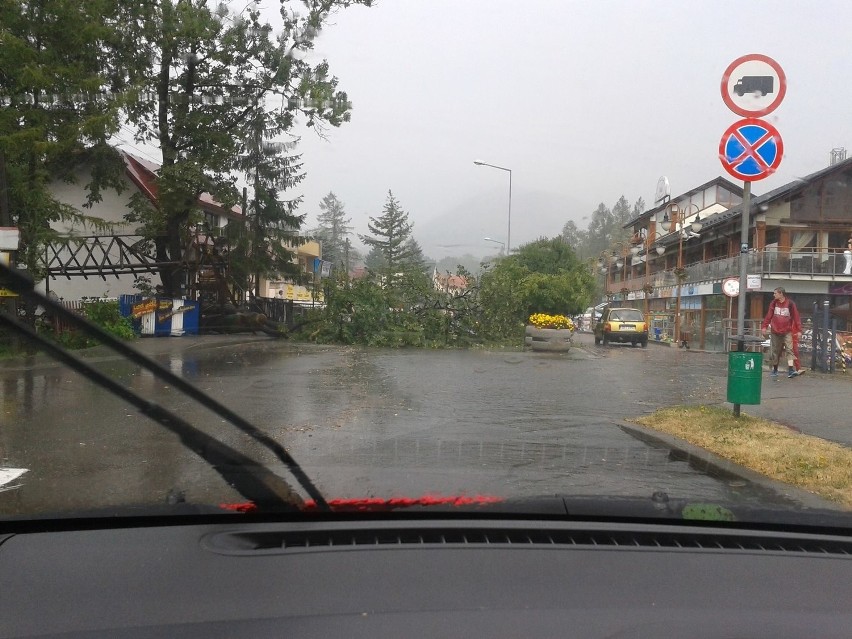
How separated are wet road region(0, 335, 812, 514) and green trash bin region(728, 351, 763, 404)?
131cm

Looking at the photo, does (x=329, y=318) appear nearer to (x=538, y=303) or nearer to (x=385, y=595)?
(x=538, y=303)

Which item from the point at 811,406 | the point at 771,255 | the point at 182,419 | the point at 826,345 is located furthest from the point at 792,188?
the point at 182,419

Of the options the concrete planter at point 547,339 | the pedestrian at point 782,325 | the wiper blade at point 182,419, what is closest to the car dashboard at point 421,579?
the wiper blade at point 182,419

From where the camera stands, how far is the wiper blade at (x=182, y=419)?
3.53 meters

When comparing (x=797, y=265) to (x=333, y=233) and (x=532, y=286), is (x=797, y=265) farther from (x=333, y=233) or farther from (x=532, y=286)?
(x=333, y=233)

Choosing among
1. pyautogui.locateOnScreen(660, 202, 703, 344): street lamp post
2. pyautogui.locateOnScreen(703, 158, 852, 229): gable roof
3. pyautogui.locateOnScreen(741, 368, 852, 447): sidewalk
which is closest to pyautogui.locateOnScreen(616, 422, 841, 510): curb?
pyautogui.locateOnScreen(741, 368, 852, 447): sidewalk

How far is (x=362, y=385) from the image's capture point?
13.2m

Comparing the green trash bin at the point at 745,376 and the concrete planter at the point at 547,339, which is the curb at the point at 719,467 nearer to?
the green trash bin at the point at 745,376

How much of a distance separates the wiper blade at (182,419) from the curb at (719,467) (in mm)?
3185

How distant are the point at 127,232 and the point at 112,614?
2754cm

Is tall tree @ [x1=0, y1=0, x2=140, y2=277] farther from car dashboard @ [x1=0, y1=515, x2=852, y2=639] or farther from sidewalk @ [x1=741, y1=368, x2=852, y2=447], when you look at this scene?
car dashboard @ [x1=0, y1=515, x2=852, y2=639]

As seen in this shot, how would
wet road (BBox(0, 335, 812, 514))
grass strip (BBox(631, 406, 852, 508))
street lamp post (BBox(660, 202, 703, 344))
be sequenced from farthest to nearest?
street lamp post (BBox(660, 202, 703, 344)) < grass strip (BBox(631, 406, 852, 508)) < wet road (BBox(0, 335, 812, 514))

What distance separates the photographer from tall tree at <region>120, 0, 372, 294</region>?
25438mm

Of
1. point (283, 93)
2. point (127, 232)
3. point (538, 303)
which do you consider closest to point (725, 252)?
point (538, 303)
